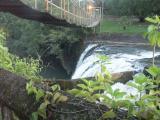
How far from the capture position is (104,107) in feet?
4.60

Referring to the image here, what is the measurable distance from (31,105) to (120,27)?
2781cm

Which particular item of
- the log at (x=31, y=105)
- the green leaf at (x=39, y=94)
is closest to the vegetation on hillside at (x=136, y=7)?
the log at (x=31, y=105)

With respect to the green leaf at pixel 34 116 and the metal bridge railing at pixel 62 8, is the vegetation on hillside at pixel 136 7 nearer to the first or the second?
the metal bridge railing at pixel 62 8

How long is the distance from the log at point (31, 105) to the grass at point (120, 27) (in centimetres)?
2347

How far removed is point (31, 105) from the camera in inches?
60.2

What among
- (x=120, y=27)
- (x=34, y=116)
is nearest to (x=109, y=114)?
(x=34, y=116)

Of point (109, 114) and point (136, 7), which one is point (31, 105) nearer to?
point (109, 114)

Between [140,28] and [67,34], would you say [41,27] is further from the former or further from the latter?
[140,28]

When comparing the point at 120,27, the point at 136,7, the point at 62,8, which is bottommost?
the point at 120,27

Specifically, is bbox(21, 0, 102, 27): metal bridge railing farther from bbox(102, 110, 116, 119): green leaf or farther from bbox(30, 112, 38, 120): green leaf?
bbox(102, 110, 116, 119): green leaf

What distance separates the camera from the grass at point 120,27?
86.7 ft

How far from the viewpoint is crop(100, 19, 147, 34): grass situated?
86.7 feet

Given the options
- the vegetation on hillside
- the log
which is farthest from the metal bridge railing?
the vegetation on hillside

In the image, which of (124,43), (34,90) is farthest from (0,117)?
(124,43)
